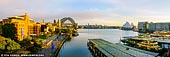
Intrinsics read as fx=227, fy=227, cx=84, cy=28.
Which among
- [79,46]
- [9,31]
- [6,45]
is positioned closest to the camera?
[6,45]

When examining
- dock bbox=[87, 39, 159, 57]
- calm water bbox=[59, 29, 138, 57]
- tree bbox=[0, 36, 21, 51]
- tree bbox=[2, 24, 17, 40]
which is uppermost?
tree bbox=[2, 24, 17, 40]

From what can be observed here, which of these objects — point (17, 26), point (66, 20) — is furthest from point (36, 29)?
point (66, 20)

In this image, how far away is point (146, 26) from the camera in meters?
114

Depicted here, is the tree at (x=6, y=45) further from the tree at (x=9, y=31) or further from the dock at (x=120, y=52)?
the tree at (x=9, y=31)

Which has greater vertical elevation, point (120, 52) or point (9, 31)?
point (9, 31)

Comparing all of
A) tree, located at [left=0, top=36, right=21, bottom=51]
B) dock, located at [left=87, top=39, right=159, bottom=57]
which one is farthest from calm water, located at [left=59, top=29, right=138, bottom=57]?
tree, located at [left=0, top=36, right=21, bottom=51]

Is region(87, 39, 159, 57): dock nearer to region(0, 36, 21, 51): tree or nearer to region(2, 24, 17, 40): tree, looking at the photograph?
region(0, 36, 21, 51): tree

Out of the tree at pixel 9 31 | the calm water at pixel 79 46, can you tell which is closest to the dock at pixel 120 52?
the calm water at pixel 79 46

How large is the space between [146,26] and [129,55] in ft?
325

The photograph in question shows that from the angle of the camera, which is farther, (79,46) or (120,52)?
(79,46)

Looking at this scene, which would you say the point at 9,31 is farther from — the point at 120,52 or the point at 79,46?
the point at 120,52

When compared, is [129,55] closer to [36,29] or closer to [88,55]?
[88,55]

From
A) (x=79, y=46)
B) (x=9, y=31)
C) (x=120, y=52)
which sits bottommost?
(x=79, y=46)

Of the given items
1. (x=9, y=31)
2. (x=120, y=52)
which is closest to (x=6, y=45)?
(x=120, y=52)
